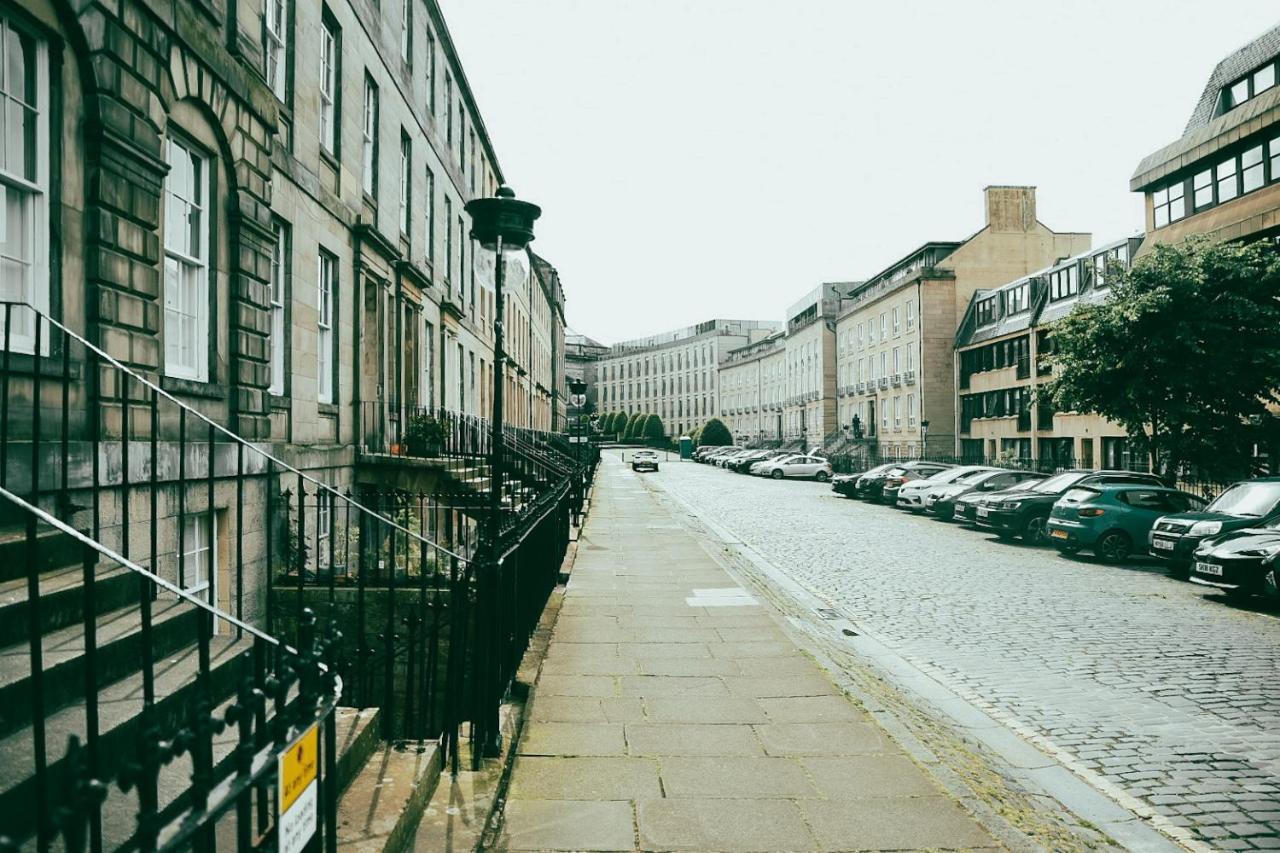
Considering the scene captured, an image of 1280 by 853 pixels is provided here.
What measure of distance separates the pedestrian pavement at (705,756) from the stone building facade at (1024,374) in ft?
103

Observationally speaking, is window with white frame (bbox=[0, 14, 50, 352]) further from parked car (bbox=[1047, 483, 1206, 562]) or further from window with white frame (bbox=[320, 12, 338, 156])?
parked car (bbox=[1047, 483, 1206, 562])

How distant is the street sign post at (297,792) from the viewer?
229 centimetres

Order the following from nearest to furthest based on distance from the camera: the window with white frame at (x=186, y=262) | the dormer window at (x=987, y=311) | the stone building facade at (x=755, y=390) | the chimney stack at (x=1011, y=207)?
the window with white frame at (x=186, y=262) < the dormer window at (x=987, y=311) < the chimney stack at (x=1011, y=207) < the stone building facade at (x=755, y=390)

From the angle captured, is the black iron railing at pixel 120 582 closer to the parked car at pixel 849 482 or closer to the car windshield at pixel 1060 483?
the car windshield at pixel 1060 483

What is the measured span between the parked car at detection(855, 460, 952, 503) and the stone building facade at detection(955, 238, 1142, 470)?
6.40 metres

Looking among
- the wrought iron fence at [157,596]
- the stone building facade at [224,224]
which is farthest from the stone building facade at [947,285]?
the wrought iron fence at [157,596]

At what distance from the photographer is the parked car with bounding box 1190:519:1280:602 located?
11703mm

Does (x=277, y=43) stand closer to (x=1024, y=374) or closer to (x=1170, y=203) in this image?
(x=1170, y=203)

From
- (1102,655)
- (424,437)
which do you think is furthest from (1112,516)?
(424,437)

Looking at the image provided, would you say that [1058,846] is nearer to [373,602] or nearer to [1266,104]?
[373,602]

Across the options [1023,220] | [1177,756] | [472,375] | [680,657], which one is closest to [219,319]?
[680,657]

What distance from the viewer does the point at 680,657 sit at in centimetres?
852

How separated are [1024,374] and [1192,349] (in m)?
24.4

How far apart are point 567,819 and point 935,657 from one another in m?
5.54
